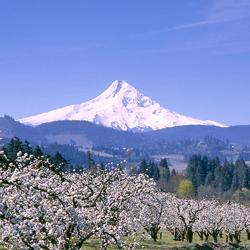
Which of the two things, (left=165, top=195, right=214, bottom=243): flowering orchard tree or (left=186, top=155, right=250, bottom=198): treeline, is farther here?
(left=186, top=155, right=250, bottom=198): treeline

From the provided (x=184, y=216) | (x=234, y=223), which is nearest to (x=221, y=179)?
(x=234, y=223)

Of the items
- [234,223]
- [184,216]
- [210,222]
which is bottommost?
[234,223]

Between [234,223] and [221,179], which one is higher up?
[234,223]

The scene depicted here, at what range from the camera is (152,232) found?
42281mm

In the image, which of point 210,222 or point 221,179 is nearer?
point 210,222

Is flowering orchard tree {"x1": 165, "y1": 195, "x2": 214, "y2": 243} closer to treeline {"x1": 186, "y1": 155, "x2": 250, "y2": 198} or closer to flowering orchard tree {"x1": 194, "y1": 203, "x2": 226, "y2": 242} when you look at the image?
flowering orchard tree {"x1": 194, "y1": 203, "x2": 226, "y2": 242}

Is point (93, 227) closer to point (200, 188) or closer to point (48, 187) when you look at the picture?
point (48, 187)

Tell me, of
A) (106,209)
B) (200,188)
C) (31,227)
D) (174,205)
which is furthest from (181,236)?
(200,188)

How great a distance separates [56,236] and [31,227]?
1.13 m

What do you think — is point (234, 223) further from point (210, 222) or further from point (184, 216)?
point (184, 216)

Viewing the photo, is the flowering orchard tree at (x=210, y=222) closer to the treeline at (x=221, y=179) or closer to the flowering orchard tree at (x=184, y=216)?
the flowering orchard tree at (x=184, y=216)

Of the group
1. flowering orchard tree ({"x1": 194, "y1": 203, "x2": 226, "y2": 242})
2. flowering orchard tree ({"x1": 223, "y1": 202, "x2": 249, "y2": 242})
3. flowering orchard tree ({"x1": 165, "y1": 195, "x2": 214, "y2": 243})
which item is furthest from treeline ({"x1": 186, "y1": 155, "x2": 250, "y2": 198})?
flowering orchard tree ({"x1": 165, "y1": 195, "x2": 214, "y2": 243})

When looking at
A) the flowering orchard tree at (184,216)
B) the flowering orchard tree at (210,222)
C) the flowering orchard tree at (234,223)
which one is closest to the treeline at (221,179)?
the flowering orchard tree at (234,223)

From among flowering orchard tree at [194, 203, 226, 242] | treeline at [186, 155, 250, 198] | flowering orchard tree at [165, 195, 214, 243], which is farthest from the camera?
treeline at [186, 155, 250, 198]
